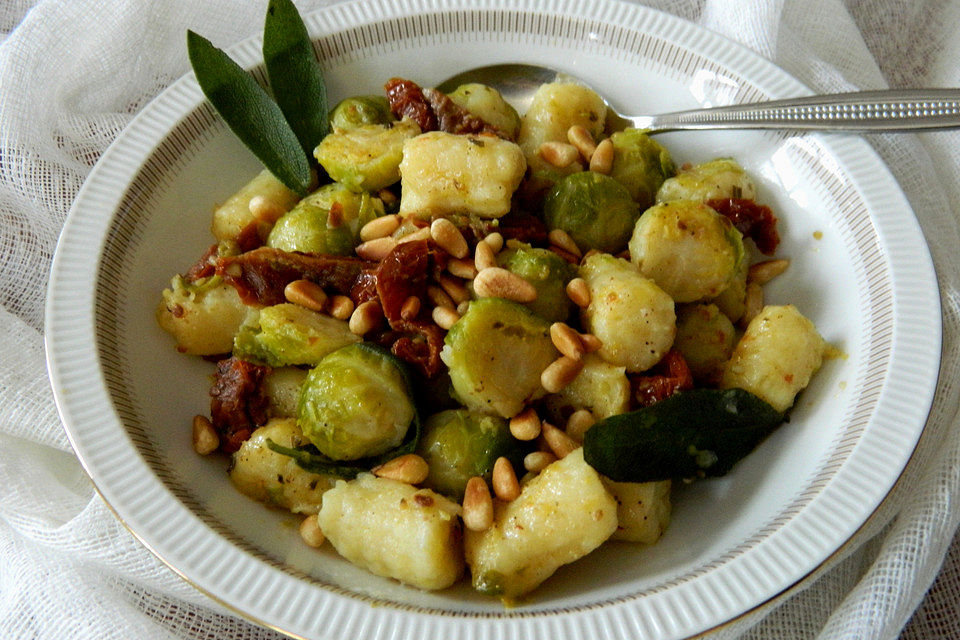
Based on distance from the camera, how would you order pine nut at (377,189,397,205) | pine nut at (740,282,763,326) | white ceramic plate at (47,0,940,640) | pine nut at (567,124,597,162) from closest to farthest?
white ceramic plate at (47,0,940,640) < pine nut at (740,282,763,326) < pine nut at (377,189,397,205) < pine nut at (567,124,597,162)

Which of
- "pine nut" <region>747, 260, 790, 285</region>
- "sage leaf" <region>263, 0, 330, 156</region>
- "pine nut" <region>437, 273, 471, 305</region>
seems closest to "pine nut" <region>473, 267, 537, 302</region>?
"pine nut" <region>437, 273, 471, 305</region>

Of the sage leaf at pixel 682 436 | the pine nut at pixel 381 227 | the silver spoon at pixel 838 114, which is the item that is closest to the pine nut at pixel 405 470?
the sage leaf at pixel 682 436

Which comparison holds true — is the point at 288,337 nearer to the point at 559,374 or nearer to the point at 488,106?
the point at 559,374

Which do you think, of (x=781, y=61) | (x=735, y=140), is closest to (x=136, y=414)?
(x=735, y=140)

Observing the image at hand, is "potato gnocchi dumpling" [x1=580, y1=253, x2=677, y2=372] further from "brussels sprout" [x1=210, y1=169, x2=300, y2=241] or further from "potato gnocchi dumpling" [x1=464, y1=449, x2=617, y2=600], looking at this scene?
"brussels sprout" [x1=210, y1=169, x2=300, y2=241]

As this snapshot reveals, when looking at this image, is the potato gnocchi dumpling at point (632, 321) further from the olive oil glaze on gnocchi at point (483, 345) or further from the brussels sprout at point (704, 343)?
the brussels sprout at point (704, 343)

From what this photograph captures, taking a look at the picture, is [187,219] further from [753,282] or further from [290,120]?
[753,282]
